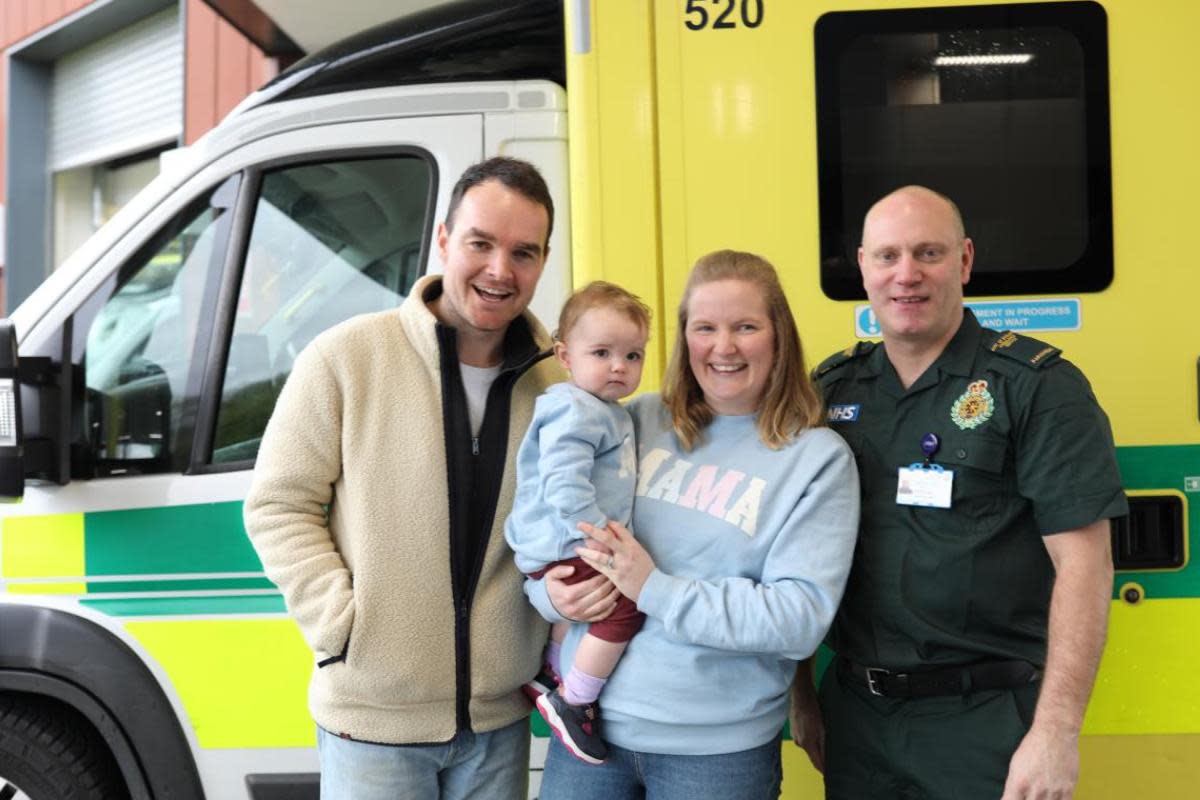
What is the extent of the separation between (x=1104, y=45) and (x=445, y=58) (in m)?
1.55

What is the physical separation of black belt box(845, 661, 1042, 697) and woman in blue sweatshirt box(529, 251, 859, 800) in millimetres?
210

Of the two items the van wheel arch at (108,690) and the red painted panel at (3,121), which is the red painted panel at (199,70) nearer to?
the red painted panel at (3,121)

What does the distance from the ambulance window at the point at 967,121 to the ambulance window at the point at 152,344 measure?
154cm

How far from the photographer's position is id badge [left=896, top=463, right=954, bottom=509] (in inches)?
75.2

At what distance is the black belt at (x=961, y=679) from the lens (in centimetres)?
192

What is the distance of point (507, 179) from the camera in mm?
1967

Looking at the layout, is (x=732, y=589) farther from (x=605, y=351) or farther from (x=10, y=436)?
(x=10, y=436)

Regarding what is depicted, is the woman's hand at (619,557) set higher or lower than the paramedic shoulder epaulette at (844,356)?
lower

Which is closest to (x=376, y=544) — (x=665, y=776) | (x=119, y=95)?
(x=665, y=776)

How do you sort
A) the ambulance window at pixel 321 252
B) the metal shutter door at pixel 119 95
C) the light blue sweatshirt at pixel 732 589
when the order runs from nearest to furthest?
the light blue sweatshirt at pixel 732 589 → the ambulance window at pixel 321 252 → the metal shutter door at pixel 119 95

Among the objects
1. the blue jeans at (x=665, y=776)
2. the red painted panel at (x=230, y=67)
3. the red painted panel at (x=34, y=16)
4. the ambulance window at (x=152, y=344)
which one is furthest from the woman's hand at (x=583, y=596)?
the red painted panel at (x=34, y=16)

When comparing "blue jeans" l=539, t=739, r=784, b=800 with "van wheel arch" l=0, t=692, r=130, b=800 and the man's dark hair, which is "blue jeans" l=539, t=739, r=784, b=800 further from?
"van wheel arch" l=0, t=692, r=130, b=800

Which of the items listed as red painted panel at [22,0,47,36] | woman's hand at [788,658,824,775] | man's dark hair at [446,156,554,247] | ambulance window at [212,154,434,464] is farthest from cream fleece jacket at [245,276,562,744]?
red painted panel at [22,0,47,36]

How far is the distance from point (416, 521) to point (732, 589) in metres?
0.55
